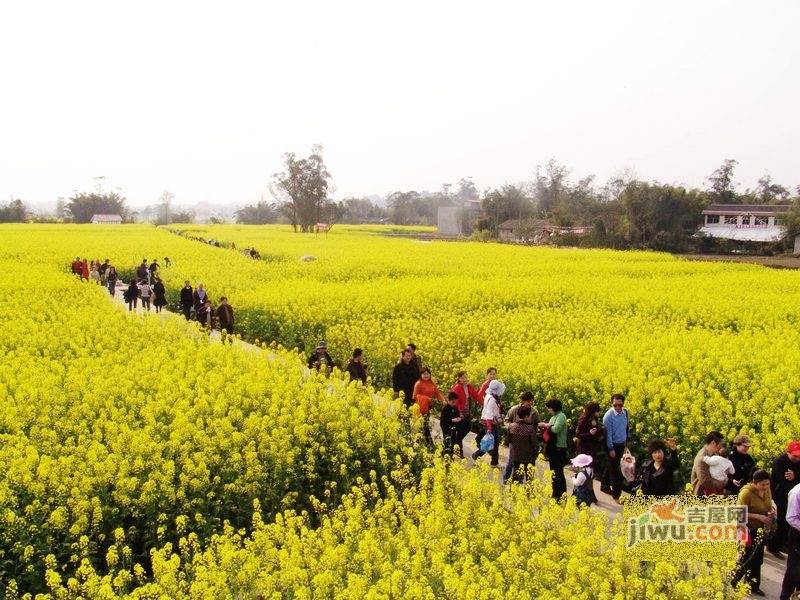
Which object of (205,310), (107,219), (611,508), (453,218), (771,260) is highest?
(453,218)

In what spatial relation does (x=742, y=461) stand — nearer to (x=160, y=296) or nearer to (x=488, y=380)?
(x=488, y=380)

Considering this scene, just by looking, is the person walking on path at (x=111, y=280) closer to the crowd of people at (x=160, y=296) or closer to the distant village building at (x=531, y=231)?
the crowd of people at (x=160, y=296)

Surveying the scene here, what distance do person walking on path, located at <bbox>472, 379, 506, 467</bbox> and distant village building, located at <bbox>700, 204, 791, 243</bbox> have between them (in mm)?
60050

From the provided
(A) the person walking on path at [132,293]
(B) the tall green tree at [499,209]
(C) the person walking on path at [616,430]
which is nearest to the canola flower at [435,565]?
(C) the person walking on path at [616,430]

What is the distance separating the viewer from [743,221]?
70062 mm

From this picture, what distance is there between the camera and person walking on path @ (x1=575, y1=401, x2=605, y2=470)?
9289 mm

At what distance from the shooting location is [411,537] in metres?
6.49

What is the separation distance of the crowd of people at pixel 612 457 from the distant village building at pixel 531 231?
61825 millimetres

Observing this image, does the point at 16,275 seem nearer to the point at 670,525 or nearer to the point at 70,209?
the point at 670,525

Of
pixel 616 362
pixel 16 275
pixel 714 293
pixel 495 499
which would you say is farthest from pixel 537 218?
pixel 495 499

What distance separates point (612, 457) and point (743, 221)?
6821 cm

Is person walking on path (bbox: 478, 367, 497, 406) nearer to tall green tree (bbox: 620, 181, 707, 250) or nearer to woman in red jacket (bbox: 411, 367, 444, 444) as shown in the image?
woman in red jacket (bbox: 411, 367, 444, 444)

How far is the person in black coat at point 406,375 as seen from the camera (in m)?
11.6
